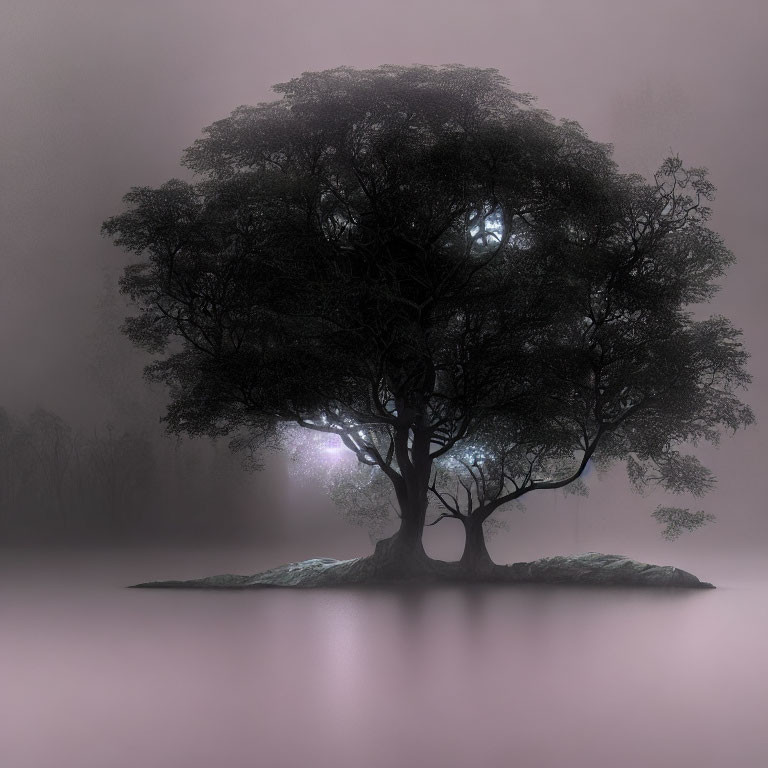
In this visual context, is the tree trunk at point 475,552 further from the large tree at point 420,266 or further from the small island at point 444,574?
the large tree at point 420,266

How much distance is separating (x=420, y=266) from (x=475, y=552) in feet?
24.4

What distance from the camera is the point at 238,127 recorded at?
24.2 meters

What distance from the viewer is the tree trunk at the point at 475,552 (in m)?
25.4

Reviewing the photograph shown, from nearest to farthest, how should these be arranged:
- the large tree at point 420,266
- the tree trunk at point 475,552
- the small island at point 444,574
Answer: the large tree at point 420,266
the small island at point 444,574
the tree trunk at point 475,552

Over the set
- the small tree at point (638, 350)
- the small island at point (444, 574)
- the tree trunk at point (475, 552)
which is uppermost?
the small tree at point (638, 350)

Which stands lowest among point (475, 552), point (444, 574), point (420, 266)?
point (444, 574)

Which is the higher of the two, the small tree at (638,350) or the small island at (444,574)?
the small tree at (638,350)

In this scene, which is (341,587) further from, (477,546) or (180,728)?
(180,728)

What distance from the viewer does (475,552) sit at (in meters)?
25.7

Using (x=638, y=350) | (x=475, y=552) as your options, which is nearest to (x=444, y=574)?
(x=475, y=552)

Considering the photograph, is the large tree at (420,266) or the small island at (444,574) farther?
the small island at (444,574)

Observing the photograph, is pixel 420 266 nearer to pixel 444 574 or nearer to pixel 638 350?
pixel 638 350

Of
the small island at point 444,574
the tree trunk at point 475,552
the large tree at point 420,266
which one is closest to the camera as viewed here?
the large tree at point 420,266

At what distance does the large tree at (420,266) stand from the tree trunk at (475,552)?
4.14 feet
